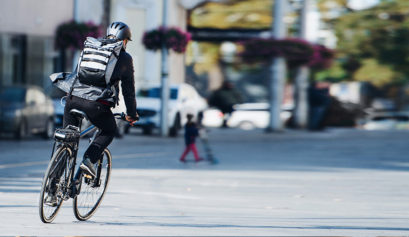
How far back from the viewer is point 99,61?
888cm

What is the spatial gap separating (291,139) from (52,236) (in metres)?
21.2

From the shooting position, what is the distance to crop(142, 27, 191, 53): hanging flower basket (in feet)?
94.6

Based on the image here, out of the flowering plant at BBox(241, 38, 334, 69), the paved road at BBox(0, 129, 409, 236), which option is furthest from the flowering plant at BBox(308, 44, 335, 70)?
the paved road at BBox(0, 129, 409, 236)

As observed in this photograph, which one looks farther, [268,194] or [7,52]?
[7,52]

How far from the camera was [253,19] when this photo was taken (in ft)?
166

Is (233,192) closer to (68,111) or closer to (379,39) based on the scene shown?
(68,111)

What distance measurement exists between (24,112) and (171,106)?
19.1 ft

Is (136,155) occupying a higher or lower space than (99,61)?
lower

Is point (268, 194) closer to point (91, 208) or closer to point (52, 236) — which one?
point (91, 208)

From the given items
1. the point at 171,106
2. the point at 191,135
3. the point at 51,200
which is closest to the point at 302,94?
the point at 171,106

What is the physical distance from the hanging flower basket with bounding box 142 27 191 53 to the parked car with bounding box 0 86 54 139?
12.2 ft

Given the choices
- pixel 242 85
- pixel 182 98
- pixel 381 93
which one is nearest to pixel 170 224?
pixel 182 98

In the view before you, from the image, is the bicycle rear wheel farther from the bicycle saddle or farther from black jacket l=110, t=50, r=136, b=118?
black jacket l=110, t=50, r=136, b=118

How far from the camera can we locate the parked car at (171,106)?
98.4 ft
